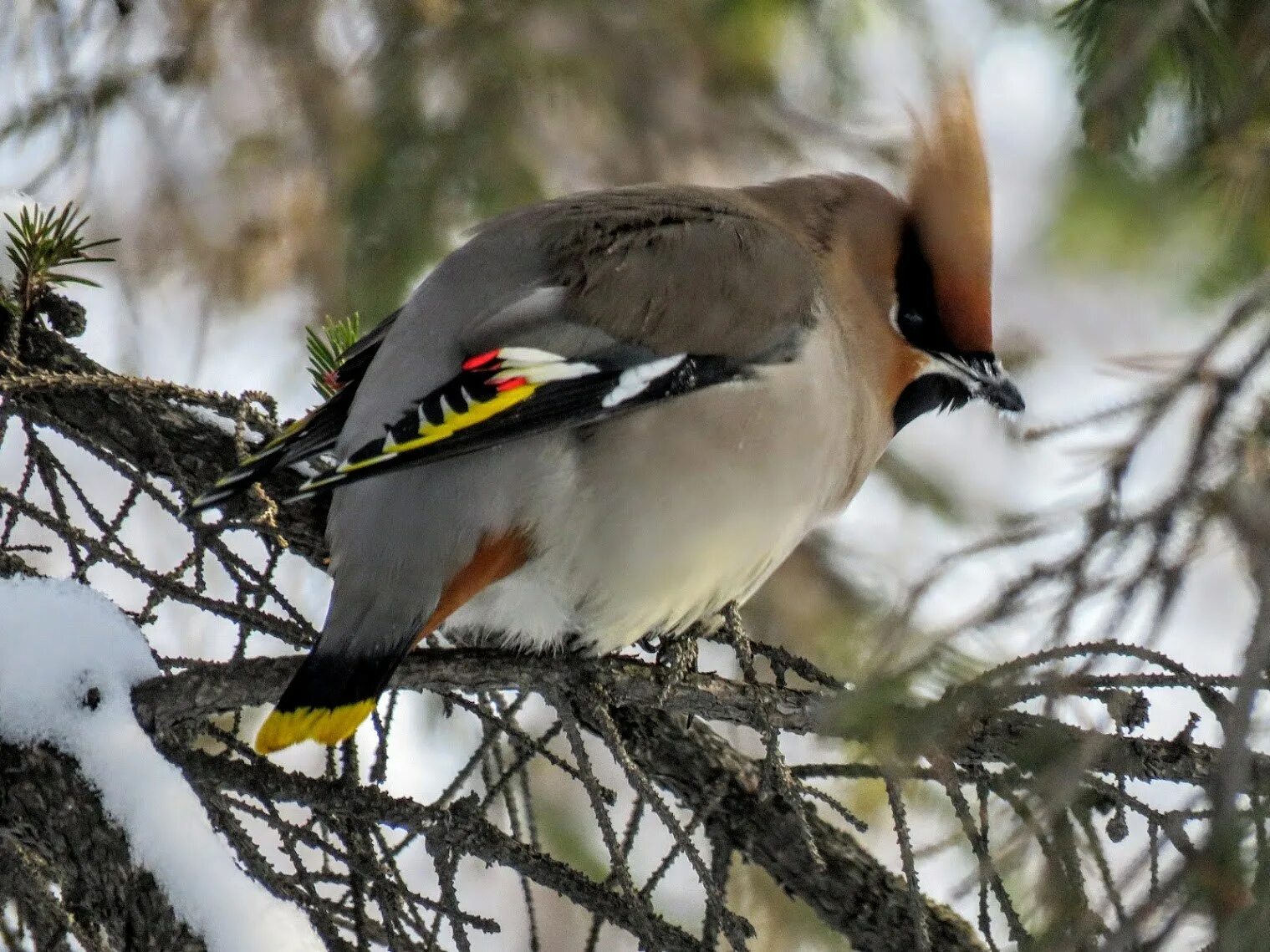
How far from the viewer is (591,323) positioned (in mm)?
2998

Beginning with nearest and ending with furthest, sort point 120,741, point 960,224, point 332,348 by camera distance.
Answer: point 120,741 → point 332,348 → point 960,224

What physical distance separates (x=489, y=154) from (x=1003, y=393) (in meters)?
1.77

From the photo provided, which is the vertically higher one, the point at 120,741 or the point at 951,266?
the point at 951,266

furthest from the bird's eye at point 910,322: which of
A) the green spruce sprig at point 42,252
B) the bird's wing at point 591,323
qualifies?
the green spruce sprig at point 42,252

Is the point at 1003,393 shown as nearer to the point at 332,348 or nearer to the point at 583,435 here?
the point at 583,435

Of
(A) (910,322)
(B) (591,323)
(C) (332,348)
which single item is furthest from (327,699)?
(A) (910,322)

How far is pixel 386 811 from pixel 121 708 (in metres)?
0.42

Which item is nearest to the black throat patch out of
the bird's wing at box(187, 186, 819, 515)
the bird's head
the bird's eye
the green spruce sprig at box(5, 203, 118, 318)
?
the bird's head

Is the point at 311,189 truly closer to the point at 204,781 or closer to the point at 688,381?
the point at 688,381

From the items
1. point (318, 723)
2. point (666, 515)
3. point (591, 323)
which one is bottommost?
point (318, 723)

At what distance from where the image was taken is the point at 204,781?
8.44 feet

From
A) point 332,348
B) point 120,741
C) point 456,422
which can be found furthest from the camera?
point 332,348

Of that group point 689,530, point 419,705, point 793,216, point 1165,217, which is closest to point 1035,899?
point 689,530

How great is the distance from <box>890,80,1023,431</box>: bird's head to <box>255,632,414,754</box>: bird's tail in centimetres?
149
